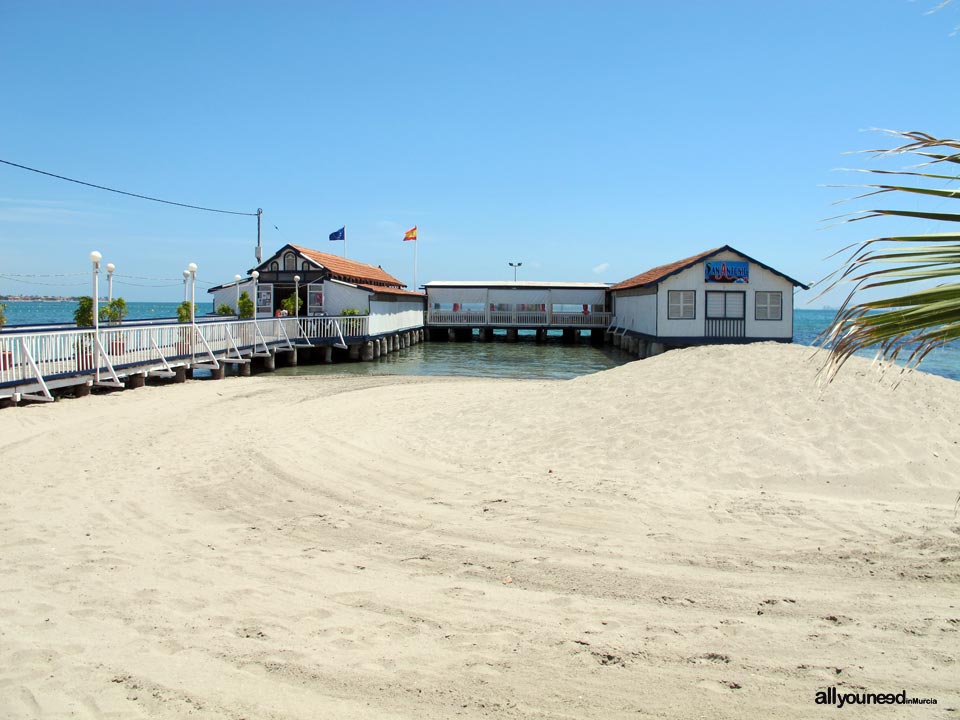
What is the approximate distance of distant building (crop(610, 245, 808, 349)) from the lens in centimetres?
3378

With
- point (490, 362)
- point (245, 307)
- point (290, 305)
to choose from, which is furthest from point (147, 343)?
point (490, 362)

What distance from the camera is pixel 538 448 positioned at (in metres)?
10.2

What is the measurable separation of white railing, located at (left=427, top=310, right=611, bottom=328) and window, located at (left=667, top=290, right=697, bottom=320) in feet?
46.3

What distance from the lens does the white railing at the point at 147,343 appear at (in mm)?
14648

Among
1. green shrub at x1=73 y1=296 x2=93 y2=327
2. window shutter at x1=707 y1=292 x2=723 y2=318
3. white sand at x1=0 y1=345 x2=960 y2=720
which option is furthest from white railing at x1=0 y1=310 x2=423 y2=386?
window shutter at x1=707 y1=292 x2=723 y2=318

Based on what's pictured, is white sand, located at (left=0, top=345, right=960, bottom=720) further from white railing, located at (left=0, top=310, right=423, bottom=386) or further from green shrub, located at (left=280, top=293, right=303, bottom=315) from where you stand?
green shrub, located at (left=280, top=293, right=303, bottom=315)

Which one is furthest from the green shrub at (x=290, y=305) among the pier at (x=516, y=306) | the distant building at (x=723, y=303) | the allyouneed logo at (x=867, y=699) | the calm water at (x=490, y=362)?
the allyouneed logo at (x=867, y=699)

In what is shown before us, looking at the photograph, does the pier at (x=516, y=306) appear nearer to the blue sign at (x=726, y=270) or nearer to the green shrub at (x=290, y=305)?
the blue sign at (x=726, y=270)

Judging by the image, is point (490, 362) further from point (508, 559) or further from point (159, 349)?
point (508, 559)

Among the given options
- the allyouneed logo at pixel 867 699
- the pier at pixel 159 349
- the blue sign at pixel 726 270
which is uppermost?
the blue sign at pixel 726 270

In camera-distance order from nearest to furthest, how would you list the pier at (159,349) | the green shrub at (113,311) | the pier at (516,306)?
the pier at (159,349)
the green shrub at (113,311)
the pier at (516,306)

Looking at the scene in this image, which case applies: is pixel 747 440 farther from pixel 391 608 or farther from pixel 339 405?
→ pixel 339 405

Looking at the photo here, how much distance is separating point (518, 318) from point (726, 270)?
729 inches

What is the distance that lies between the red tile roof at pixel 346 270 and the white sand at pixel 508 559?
23.7 m
